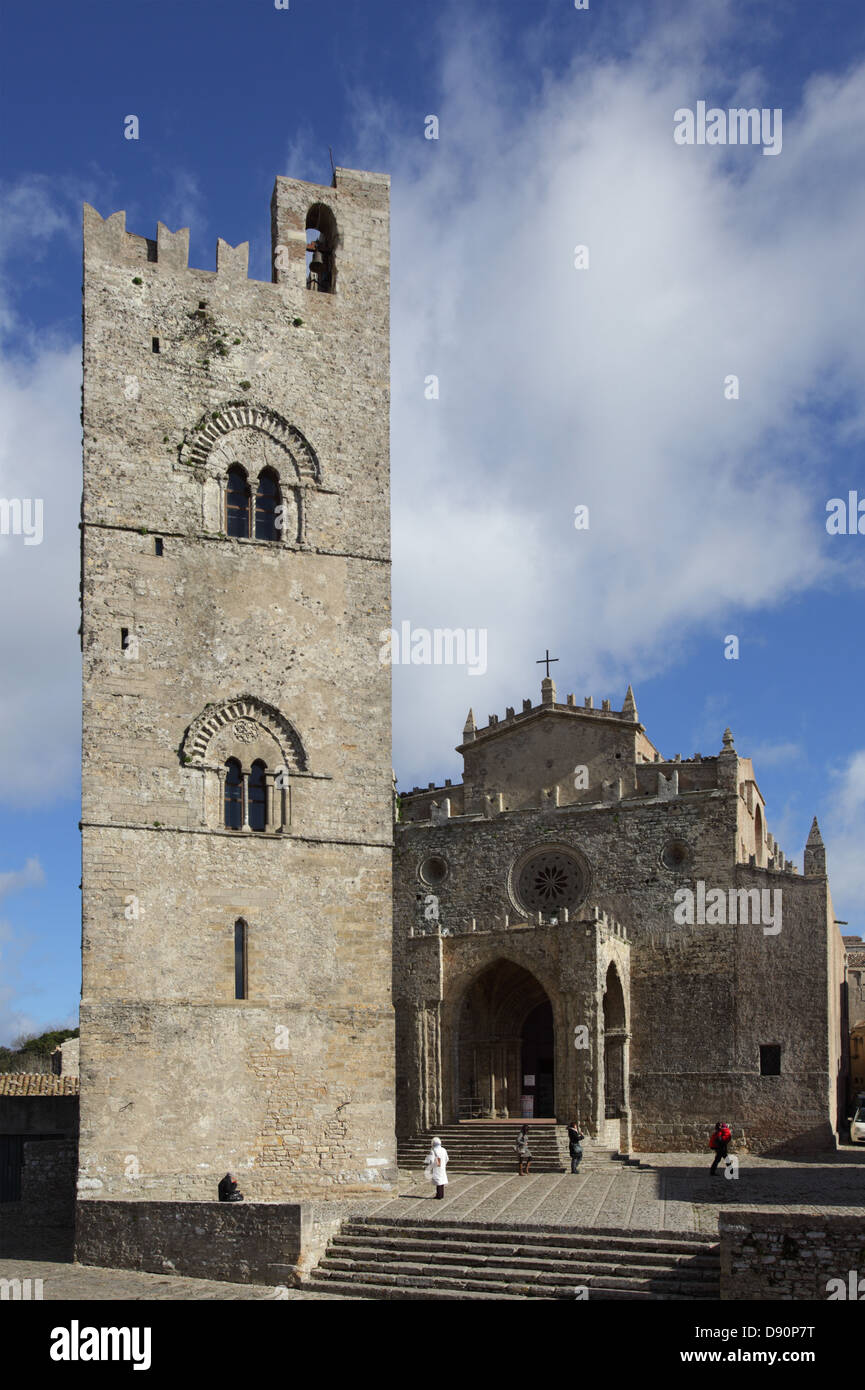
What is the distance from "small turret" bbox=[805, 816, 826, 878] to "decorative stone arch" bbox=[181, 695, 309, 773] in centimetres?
1538

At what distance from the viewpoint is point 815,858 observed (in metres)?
32.3

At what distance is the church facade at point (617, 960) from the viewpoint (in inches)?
1226

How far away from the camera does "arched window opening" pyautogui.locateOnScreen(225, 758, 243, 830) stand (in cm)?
2166

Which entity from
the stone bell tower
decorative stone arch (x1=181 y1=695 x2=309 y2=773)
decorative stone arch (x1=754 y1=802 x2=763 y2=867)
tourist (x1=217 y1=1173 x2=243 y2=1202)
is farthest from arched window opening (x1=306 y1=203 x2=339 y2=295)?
decorative stone arch (x1=754 y1=802 x2=763 y2=867)

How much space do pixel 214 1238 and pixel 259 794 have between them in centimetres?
694

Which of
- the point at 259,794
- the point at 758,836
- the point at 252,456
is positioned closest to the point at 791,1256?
the point at 259,794

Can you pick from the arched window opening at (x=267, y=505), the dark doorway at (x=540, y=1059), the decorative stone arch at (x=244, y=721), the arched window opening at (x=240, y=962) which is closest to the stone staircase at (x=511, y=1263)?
the arched window opening at (x=240, y=962)

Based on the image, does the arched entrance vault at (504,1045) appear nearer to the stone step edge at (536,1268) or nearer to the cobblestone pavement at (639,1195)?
the cobblestone pavement at (639,1195)

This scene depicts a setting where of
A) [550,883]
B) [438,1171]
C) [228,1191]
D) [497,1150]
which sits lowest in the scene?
[497,1150]

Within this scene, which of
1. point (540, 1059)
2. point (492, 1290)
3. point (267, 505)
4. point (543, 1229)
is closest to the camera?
point (492, 1290)

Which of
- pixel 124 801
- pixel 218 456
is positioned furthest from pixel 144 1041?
pixel 218 456

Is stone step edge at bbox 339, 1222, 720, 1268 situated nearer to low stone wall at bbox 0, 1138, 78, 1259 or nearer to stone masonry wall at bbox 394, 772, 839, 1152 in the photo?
low stone wall at bbox 0, 1138, 78, 1259

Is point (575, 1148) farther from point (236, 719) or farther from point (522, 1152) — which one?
point (236, 719)
